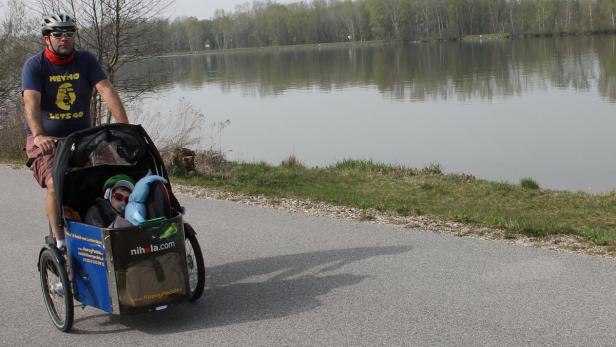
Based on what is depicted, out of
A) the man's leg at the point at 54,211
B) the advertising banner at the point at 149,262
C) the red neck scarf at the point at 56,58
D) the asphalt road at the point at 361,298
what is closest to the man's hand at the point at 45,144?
the man's leg at the point at 54,211

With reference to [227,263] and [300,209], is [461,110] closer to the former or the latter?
[300,209]

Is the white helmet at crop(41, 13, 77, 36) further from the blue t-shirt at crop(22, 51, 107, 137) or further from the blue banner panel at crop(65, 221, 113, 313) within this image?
the blue banner panel at crop(65, 221, 113, 313)

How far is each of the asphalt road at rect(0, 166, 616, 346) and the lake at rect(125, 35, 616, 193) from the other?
8420mm

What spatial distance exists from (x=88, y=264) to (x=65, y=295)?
10.0 inches

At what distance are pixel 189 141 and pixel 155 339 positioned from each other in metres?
10.1

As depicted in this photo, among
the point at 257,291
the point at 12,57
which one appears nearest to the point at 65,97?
the point at 257,291

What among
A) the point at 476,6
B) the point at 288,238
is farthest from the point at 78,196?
the point at 476,6

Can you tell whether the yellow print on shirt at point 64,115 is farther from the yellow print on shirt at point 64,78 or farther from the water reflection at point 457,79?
the water reflection at point 457,79

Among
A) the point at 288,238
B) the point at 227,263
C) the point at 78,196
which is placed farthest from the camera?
the point at 288,238

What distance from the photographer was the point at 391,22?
118 meters

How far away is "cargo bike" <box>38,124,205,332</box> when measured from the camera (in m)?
5.07

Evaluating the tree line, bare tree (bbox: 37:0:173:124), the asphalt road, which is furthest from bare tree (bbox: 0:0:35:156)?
the tree line

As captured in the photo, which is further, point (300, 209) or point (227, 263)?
point (300, 209)

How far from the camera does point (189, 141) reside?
49.3 ft
